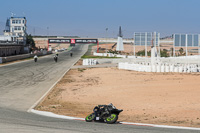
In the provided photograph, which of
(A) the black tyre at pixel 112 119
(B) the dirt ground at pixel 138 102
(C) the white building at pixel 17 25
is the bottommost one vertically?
(B) the dirt ground at pixel 138 102

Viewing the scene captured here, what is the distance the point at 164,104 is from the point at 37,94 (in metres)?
9.42

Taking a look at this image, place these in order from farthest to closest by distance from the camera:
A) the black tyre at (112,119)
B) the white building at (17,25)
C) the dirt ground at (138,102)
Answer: the white building at (17,25) < the dirt ground at (138,102) < the black tyre at (112,119)

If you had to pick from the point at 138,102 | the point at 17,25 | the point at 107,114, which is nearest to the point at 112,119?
the point at 107,114

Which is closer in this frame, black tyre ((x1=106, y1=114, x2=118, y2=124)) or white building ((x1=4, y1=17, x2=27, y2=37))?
black tyre ((x1=106, y1=114, x2=118, y2=124))

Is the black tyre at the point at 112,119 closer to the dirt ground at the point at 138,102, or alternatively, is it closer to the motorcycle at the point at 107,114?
→ the motorcycle at the point at 107,114

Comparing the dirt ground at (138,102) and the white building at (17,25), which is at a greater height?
the white building at (17,25)

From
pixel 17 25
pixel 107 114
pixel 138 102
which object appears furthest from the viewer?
pixel 17 25

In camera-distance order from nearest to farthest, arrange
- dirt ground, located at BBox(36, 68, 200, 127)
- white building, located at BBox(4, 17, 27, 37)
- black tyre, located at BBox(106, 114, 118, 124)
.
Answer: black tyre, located at BBox(106, 114, 118, 124) < dirt ground, located at BBox(36, 68, 200, 127) < white building, located at BBox(4, 17, 27, 37)

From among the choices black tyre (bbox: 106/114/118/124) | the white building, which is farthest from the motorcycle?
the white building

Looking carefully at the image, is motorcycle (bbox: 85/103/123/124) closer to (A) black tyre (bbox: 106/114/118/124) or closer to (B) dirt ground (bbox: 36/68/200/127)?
(A) black tyre (bbox: 106/114/118/124)

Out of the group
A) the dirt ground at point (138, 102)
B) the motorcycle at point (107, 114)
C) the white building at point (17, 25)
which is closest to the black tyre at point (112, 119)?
the motorcycle at point (107, 114)

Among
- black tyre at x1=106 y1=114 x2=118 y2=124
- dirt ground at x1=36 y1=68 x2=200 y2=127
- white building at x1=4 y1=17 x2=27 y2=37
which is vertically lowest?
dirt ground at x1=36 y1=68 x2=200 y2=127

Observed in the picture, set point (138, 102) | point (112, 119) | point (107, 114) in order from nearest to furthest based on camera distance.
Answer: point (112, 119), point (107, 114), point (138, 102)

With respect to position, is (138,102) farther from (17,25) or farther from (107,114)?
(17,25)
